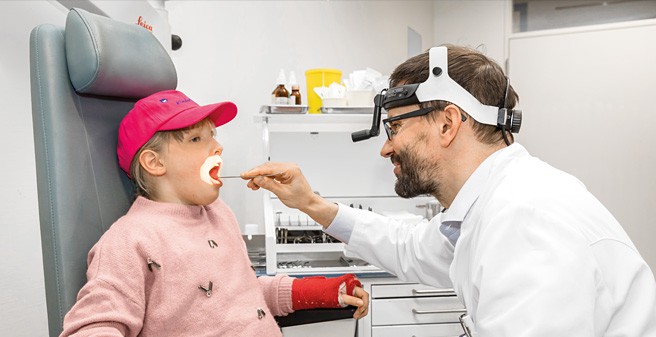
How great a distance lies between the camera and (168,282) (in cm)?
116

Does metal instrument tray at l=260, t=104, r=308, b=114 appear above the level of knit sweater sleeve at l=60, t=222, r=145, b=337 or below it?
above

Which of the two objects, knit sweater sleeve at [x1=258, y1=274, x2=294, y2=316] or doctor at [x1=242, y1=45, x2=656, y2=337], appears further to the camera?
knit sweater sleeve at [x1=258, y1=274, x2=294, y2=316]

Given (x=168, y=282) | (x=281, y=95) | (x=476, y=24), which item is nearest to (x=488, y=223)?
(x=168, y=282)

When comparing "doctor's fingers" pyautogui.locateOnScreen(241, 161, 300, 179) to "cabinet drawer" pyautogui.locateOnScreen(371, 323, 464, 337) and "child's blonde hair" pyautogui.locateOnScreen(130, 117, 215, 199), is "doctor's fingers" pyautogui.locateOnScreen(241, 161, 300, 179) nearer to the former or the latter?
"child's blonde hair" pyautogui.locateOnScreen(130, 117, 215, 199)

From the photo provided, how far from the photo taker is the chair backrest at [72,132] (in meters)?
1.10

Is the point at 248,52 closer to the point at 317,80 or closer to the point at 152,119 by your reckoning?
the point at 317,80

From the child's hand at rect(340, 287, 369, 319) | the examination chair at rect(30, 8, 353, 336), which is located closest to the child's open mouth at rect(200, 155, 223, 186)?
the examination chair at rect(30, 8, 353, 336)

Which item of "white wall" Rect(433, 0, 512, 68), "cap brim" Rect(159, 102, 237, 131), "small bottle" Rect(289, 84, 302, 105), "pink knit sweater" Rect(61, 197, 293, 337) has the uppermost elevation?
"white wall" Rect(433, 0, 512, 68)

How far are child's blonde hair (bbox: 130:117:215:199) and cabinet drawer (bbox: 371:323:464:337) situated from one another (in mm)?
1154

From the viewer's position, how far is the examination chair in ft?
3.62

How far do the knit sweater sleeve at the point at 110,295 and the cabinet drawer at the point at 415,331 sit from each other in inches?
46.8

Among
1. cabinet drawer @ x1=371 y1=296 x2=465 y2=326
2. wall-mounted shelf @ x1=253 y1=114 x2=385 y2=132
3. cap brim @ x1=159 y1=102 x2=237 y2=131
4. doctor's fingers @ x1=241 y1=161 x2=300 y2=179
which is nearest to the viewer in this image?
cap brim @ x1=159 y1=102 x2=237 y2=131

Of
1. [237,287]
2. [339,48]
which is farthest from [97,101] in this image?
[339,48]

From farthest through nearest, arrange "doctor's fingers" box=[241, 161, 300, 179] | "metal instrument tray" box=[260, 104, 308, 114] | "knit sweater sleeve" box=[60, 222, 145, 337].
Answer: "metal instrument tray" box=[260, 104, 308, 114] < "doctor's fingers" box=[241, 161, 300, 179] < "knit sweater sleeve" box=[60, 222, 145, 337]
